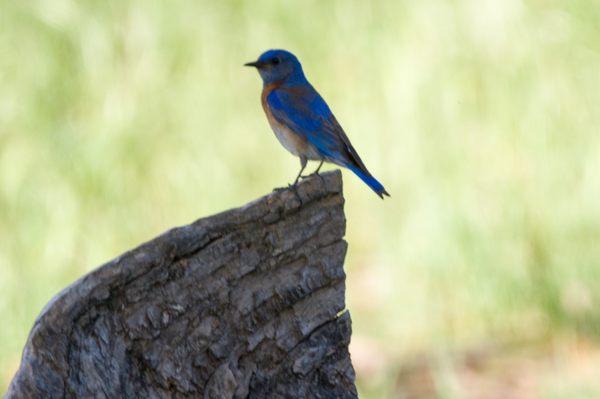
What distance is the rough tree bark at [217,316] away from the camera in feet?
8.56

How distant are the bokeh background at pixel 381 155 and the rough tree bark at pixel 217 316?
Result: 3.47 m

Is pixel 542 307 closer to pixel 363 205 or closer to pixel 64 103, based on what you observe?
pixel 363 205

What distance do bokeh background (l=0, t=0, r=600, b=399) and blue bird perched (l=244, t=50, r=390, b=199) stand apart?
7.24 ft

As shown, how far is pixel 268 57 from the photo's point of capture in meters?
4.89

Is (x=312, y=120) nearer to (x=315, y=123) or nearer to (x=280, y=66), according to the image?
(x=315, y=123)

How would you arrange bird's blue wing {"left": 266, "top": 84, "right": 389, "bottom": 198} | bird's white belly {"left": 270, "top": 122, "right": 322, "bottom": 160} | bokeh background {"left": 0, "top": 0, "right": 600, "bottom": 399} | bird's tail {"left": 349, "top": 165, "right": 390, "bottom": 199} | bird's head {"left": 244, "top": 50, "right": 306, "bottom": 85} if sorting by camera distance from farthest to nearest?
bokeh background {"left": 0, "top": 0, "right": 600, "bottom": 399}, bird's head {"left": 244, "top": 50, "right": 306, "bottom": 85}, bird's white belly {"left": 270, "top": 122, "right": 322, "bottom": 160}, bird's blue wing {"left": 266, "top": 84, "right": 389, "bottom": 198}, bird's tail {"left": 349, "top": 165, "right": 390, "bottom": 199}

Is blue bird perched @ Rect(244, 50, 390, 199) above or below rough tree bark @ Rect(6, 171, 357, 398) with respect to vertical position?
above

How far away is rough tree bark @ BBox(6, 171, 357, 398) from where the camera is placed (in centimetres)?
261

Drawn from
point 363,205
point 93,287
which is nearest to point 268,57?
point 93,287

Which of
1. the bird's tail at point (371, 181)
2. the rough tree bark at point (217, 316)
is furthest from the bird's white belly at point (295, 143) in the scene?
the rough tree bark at point (217, 316)

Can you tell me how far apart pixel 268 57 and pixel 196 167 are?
2684mm

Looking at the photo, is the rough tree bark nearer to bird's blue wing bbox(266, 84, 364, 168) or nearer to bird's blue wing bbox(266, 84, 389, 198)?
bird's blue wing bbox(266, 84, 389, 198)

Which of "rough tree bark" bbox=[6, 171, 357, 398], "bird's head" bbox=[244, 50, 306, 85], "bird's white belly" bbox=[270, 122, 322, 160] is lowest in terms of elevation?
"rough tree bark" bbox=[6, 171, 357, 398]

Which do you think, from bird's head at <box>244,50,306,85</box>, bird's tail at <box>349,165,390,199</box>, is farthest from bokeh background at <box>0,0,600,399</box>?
bird's tail at <box>349,165,390,199</box>
